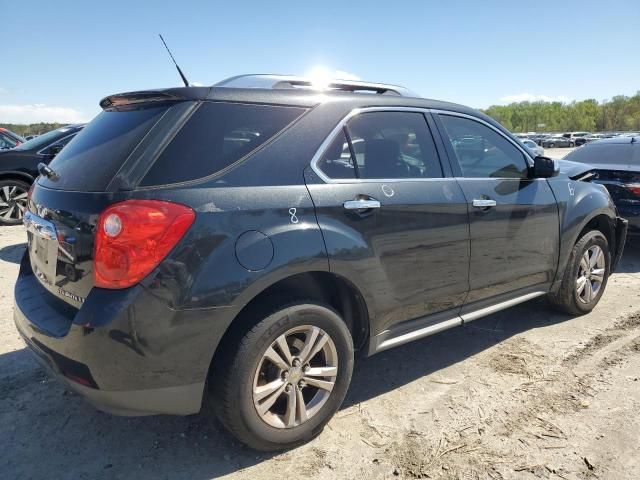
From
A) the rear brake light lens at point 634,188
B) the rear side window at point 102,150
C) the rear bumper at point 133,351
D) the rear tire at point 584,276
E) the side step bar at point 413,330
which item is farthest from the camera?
the rear brake light lens at point 634,188

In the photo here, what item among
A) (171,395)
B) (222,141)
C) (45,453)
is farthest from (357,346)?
(45,453)

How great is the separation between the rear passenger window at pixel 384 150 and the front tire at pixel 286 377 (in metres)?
0.82

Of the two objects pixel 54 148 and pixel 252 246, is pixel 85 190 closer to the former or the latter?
pixel 252 246

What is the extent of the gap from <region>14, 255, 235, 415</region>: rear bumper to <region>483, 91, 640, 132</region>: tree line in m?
97.1

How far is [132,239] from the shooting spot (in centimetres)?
209

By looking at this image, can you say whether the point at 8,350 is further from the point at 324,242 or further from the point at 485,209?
the point at 485,209

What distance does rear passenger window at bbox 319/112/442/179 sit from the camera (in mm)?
2773

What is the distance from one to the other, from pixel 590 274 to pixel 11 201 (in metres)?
8.40

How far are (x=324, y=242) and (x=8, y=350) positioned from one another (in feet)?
9.16

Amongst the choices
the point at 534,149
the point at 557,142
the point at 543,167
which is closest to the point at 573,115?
the point at 557,142

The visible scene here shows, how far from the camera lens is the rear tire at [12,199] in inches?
317

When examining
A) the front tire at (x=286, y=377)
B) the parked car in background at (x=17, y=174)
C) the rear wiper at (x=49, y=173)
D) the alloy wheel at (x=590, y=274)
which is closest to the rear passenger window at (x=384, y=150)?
the front tire at (x=286, y=377)

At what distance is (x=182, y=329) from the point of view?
2164mm

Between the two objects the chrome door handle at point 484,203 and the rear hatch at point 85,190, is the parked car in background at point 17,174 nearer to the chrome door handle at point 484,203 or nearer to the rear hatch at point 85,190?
the rear hatch at point 85,190
